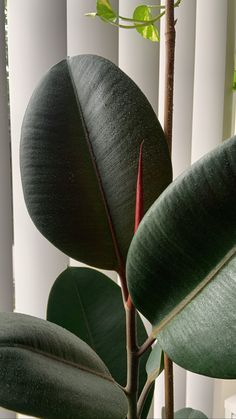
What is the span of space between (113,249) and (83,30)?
0.46 meters

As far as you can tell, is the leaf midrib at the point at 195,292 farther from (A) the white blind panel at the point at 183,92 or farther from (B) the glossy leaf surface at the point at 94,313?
(A) the white blind panel at the point at 183,92

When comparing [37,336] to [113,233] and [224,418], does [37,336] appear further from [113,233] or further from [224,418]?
[224,418]

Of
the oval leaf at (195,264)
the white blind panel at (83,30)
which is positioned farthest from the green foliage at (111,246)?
the white blind panel at (83,30)

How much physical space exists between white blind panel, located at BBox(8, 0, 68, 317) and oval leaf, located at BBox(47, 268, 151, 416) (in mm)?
210

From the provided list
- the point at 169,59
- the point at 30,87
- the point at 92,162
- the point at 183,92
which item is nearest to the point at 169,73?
the point at 169,59

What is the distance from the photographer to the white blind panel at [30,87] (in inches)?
31.2

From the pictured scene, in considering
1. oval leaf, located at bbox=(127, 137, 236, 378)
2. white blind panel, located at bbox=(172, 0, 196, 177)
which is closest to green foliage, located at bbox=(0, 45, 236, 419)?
oval leaf, located at bbox=(127, 137, 236, 378)

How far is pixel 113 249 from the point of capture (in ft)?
1.80

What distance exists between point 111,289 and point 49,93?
27 centimetres

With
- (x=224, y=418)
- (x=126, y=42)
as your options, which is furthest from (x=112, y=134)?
(x=224, y=418)

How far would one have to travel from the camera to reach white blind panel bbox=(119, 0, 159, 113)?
2.93ft

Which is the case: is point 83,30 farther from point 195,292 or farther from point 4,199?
point 195,292

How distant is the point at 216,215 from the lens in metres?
0.36

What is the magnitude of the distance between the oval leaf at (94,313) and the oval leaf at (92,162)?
114 millimetres
